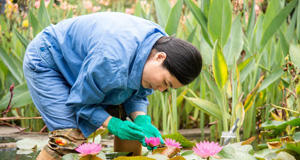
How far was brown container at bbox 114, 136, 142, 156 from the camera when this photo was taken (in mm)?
1971

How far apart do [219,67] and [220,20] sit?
279mm

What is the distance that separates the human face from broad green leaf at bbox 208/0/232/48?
28.4 inches

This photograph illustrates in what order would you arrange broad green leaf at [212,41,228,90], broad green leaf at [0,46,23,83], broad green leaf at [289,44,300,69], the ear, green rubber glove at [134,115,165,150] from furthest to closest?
broad green leaf at [0,46,23,83], broad green leaf at [289,44,300,69], broad green leaf at [212,41,228,90], green rubber glove at [134,115,165,150], the ear

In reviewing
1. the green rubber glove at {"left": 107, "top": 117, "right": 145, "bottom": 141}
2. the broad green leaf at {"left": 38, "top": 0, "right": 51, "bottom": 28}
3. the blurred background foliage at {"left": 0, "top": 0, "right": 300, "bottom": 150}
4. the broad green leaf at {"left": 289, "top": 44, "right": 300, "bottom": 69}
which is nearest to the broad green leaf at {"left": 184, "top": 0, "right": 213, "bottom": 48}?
the blurred background foliage at {"left": 0, "top": 0, "right": 300, "bottom": 150}

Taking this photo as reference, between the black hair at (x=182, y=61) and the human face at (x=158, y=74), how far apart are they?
0.02 metres

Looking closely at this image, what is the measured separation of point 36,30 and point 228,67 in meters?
1.32

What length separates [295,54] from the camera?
7.61 feet

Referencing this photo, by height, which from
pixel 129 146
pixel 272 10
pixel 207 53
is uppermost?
pixel 272 10

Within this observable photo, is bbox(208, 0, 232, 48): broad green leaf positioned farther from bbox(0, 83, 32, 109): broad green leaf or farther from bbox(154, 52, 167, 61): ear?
bbox(0, 83, 32, 109): broad green leaf

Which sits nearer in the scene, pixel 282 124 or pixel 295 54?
pixel 282 124

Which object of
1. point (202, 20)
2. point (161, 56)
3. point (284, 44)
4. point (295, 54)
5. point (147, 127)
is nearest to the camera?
point (161, 56)

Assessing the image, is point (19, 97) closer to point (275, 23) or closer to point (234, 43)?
point (234, 43)

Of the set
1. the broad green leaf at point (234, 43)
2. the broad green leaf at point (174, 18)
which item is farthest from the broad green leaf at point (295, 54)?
the broad green leaf at point (174, 18)

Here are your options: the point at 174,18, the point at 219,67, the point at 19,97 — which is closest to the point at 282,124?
the point at 219,67
